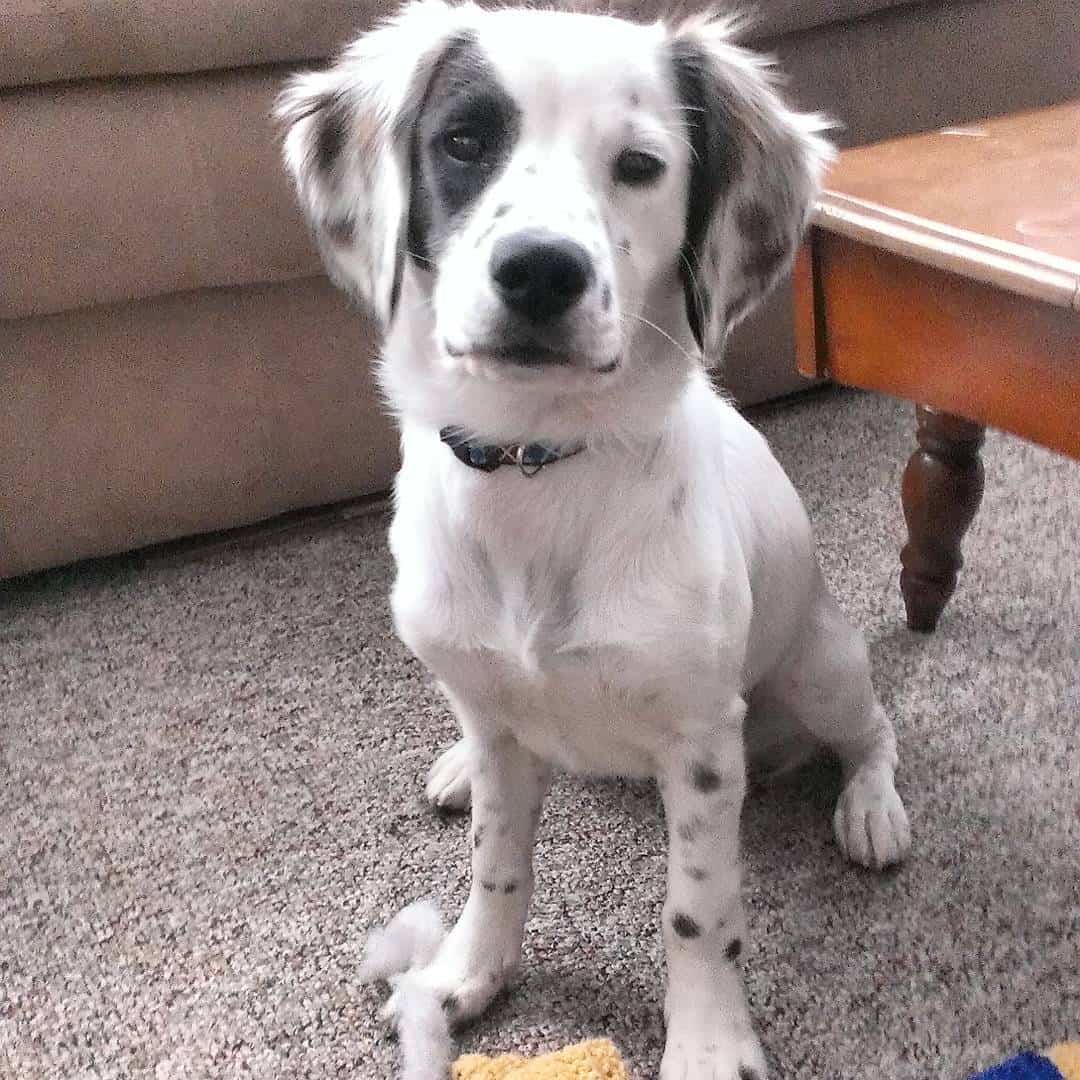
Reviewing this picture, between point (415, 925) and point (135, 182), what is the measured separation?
3.44 ft

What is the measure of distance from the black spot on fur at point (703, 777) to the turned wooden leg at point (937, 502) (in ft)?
2.21

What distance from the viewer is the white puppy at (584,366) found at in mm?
905

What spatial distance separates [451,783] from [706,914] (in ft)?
1.37

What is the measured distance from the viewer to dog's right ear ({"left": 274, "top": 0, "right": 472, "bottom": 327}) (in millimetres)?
966

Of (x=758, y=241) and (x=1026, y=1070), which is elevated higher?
(x=758, y=241)

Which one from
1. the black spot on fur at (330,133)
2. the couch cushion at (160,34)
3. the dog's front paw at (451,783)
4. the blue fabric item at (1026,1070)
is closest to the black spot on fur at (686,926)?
the blue fabric item at (1026,1070)

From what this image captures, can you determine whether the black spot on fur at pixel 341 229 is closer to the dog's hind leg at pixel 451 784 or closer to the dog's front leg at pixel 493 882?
the dog's front leg at pixel 493 882

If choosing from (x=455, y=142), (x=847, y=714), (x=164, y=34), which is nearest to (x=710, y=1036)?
(x=847, y=714)

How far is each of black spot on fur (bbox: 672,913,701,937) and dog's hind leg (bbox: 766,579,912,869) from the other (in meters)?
0.30

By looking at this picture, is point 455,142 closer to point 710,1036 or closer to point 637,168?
point 637,168

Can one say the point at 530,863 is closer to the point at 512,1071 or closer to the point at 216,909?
the point at 512,1071

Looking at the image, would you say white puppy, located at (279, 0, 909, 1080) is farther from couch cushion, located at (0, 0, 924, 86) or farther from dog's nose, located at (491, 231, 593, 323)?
couch cushion, located at (0, 0, 924, 86)

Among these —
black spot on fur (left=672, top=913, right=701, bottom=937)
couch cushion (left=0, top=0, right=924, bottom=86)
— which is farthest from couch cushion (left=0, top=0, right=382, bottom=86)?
black spot on fur (left=672, top=913, right=701, bottom=937)

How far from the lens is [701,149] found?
1009 mm
